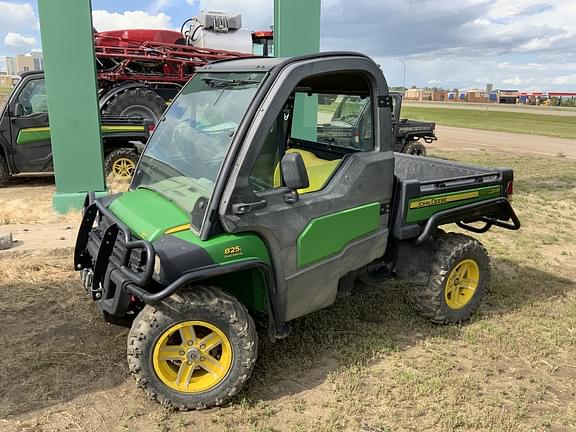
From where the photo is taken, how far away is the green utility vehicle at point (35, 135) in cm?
898

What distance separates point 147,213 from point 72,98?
4816mm

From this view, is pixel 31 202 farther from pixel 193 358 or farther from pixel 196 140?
pixel 193 358

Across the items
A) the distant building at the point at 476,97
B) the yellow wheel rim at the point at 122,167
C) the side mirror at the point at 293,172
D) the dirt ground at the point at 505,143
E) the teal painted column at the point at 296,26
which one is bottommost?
the dirt ground at the point at 505,143

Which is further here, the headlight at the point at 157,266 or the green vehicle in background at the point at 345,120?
the green vehicle in background at the point at 345,120

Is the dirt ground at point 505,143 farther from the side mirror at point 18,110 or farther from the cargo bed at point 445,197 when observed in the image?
the cargo bed at point 445,197

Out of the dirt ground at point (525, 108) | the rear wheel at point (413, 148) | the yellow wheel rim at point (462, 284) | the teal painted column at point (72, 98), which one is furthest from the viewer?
the dirt ground at point (525, 108)

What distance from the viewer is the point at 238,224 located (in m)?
3.03

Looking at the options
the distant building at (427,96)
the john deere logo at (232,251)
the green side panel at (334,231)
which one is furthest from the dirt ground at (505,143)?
the distant building at (427,96)

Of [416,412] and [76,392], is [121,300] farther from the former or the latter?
[416,412]

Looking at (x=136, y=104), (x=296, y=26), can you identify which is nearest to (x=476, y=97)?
(x=136, y=104)

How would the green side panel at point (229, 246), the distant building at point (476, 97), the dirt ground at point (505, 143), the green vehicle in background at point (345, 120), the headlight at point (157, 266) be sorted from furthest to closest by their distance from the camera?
the distant building at point (476, 97)
the dirt ground at point (505, 143)
the green vehicle in background at point (345, 120)
the green side panel at point (229, 246)
the headlight at point (157, 266)


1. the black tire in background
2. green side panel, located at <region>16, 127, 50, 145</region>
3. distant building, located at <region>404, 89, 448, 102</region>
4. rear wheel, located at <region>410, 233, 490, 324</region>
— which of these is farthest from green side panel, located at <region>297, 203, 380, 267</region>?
distant building, located at <region>404, 89, 448, 102</region>

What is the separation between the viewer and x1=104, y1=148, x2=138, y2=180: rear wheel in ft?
31.1

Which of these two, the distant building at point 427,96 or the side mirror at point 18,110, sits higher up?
the distant building at point 427,96
